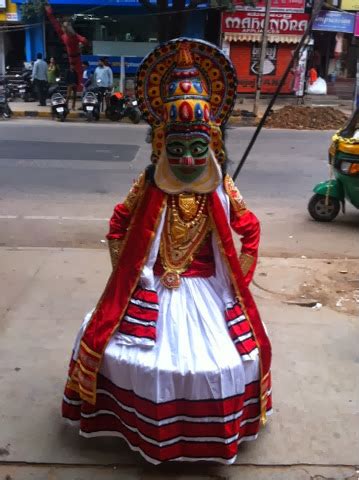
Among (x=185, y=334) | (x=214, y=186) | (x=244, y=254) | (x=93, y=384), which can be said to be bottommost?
(x=93, y=384)

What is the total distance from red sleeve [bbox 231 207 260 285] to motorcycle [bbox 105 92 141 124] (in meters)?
12.8

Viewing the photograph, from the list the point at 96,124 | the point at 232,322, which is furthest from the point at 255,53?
the point at 232,322

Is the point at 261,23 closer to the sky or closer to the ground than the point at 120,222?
closer to the sky

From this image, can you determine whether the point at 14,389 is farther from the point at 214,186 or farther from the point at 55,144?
the point at 55,144

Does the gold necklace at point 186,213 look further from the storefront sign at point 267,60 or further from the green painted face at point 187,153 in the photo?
the storefront sign at point 267,60

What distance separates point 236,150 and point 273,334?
807cm

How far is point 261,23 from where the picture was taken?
19.2m

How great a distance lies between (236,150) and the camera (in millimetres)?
11680

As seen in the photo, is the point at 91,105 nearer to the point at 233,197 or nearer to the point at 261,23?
the point at 261,23

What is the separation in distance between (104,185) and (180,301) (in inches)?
236

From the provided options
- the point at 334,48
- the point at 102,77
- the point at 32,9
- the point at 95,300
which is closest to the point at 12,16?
the point at 32,9

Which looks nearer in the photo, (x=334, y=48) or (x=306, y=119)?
(x=306, y=119)

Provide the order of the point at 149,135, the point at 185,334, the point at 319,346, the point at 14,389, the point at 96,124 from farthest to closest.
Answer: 1. the point at 96,124
2. the point at 319,346
3. the point at 14,389
4. the point at 149,135
5. the point at 185,334

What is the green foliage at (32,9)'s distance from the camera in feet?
63.0
